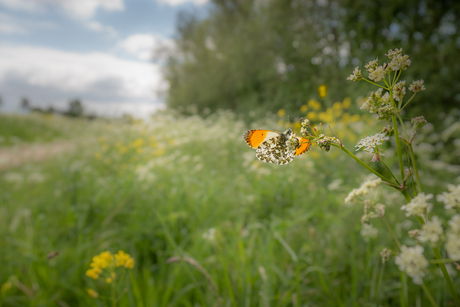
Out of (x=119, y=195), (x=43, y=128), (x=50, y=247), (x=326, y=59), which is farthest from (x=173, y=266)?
(x=43, y=128)

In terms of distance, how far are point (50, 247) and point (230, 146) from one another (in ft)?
9.60

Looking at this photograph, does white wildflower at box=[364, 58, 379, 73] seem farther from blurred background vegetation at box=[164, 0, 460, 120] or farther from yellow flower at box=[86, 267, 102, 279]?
blurred background vegetation at box=[164, 0, 460, 120]

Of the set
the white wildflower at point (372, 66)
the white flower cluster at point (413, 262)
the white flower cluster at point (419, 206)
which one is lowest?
the white flower cluster at point (413, 262)

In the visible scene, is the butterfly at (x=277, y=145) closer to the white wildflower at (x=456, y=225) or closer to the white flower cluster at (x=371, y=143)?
the white flower cluster at (x=371, y=143)

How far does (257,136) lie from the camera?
704 mm

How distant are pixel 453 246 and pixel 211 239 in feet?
3.26

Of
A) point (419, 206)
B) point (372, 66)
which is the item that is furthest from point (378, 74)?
point (419, 206)

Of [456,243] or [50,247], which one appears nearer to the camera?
[456,243]

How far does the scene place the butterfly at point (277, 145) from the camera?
1.89ft

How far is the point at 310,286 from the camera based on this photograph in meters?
1.52

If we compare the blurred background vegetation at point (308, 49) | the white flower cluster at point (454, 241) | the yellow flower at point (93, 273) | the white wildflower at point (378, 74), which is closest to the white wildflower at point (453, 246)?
the white flower cluster at point (454, 241)

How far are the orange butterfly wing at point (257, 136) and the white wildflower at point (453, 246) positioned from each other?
40 centimetres

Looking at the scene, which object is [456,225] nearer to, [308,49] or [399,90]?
[399,90]

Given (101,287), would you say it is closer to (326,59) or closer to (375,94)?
(375,94)
